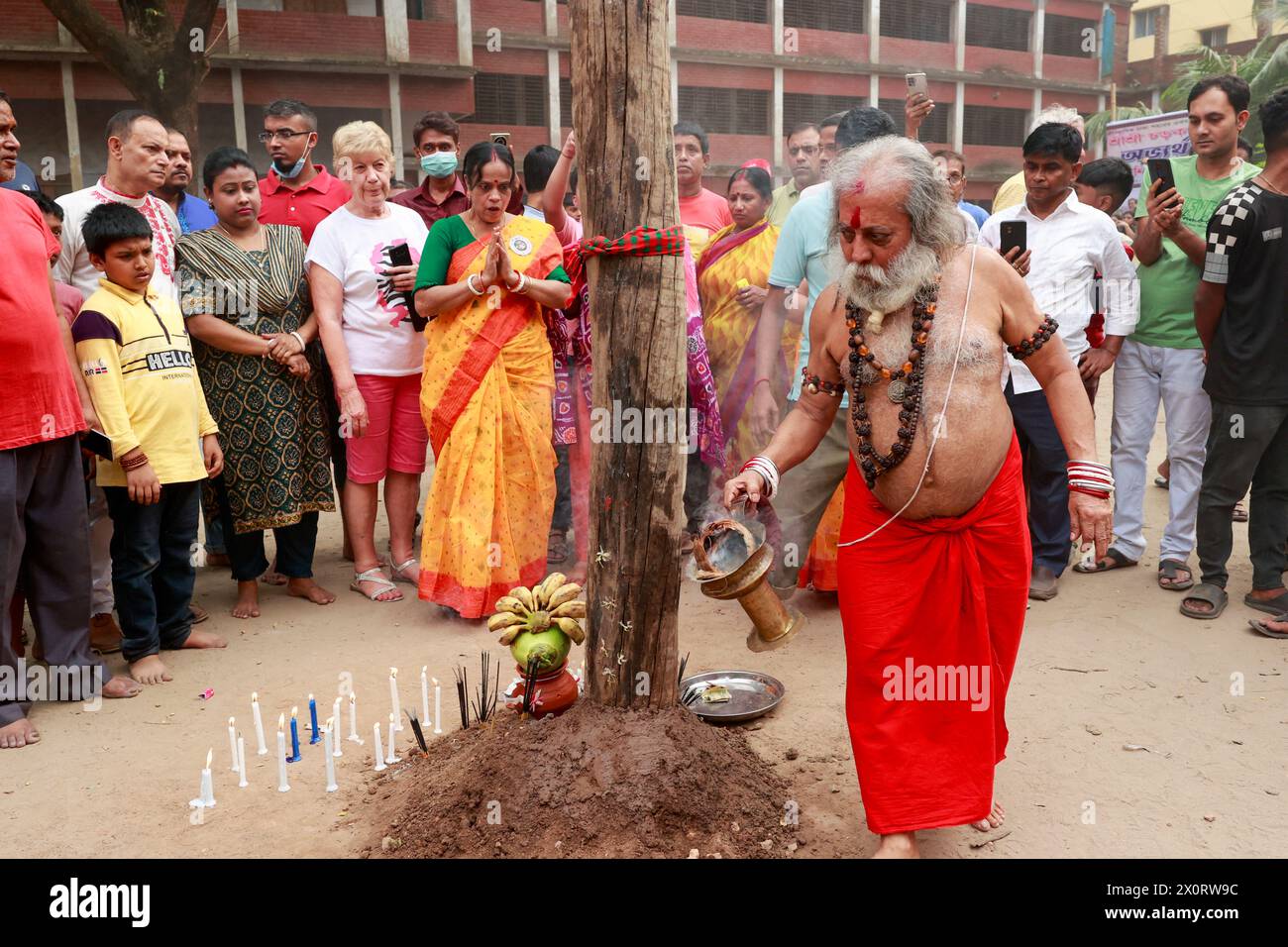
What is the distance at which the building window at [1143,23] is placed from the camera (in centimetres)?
3400

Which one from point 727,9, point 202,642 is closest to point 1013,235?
point 202,642

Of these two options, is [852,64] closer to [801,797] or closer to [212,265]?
[212,265]

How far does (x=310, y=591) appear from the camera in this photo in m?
5.64

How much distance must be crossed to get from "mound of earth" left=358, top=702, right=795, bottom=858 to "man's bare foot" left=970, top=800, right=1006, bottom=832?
605mm

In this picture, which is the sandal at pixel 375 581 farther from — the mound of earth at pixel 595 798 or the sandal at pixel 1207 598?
the sandal at pixel 1207 598

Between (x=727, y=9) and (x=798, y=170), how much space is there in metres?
20.3

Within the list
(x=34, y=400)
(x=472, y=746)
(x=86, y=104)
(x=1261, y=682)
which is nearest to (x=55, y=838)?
(x=472, y=746)

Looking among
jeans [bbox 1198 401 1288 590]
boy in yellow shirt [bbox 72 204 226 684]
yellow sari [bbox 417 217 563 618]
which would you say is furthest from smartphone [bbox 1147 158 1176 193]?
boy in yellow shirt [bbox 72 204 226 684]

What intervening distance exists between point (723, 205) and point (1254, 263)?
315 centimetres

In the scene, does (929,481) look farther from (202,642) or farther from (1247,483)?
(202,642)

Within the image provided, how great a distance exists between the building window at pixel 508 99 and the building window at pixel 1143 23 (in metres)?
22.2

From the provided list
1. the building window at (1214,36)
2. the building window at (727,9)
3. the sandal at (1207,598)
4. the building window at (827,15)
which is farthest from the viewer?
the building window at (1214,36)

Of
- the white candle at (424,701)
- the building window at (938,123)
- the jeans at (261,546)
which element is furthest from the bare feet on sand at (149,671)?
the building window at (938,123)

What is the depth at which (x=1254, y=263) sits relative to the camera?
16.0ft
